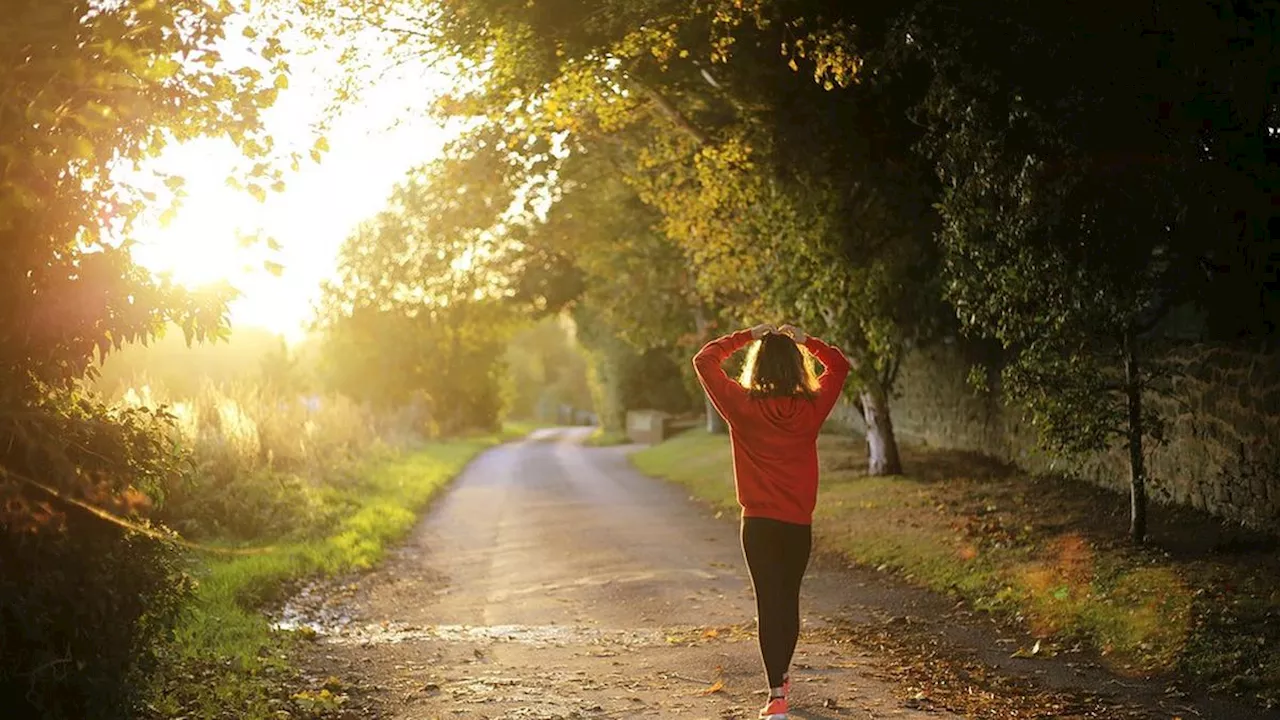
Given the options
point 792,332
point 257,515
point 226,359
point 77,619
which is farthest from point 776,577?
point 226,359

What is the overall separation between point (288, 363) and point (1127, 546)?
115ft

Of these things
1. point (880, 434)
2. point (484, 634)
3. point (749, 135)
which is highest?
point (749, 135)

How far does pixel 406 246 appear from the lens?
1800 inches

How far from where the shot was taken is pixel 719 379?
6727mm

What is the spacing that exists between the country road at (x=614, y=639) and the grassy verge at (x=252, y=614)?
39cm

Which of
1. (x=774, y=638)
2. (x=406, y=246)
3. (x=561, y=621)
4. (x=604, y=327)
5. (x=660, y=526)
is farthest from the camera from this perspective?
(x=604, y=327)

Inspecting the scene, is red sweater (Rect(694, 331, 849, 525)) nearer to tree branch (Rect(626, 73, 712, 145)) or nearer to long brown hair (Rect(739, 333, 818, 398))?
long brown hair (Rect(739, 333, 818, 398))

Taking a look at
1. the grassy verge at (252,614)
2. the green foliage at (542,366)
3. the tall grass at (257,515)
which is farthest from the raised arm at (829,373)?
the green foliage at (542,366)

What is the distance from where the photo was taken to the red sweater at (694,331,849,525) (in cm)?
659

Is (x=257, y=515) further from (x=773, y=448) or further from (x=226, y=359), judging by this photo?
(x=226, y=359)

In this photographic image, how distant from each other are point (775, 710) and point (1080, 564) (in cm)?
550

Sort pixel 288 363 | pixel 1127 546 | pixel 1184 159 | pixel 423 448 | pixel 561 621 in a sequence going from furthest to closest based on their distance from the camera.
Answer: pixel 288 363
pixel 423 448
pixel 1127 546
pixel 561 621
pixel 1184 159

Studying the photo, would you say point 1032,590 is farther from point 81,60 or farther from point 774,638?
point 81,60

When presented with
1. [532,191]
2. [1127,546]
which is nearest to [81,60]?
[1127,546]
